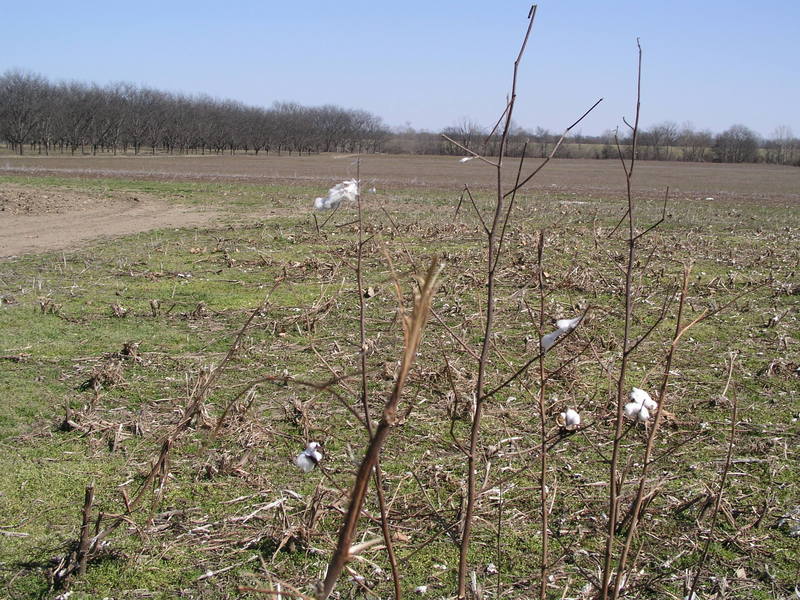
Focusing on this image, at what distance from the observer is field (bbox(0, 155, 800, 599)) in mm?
2756

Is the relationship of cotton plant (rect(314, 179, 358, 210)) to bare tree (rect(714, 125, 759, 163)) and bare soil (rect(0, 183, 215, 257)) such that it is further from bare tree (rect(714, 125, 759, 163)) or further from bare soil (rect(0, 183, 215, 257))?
bare tree (rect(714, 125, 759, 163))

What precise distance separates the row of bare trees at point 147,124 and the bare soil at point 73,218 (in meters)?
42.6

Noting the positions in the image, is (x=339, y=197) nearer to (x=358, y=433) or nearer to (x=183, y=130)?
(x=358, y=433)

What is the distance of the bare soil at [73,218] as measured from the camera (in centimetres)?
1229

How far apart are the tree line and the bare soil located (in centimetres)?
4578

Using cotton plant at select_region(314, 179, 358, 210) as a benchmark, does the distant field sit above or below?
above

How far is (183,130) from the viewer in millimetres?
97312

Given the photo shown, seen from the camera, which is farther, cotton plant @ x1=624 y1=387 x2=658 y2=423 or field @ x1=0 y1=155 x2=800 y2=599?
field @ x1=0 y1=155 x2=800 y2=599

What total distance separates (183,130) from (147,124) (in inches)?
217

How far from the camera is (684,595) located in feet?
8.69

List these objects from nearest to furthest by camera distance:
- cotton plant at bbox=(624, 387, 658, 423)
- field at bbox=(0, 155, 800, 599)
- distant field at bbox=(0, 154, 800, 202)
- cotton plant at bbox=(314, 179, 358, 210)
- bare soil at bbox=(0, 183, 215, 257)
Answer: cotton plant at bbox=(314, 179, 358, 210) < cotton plant at bbox=(624, 387, 658, 423) < field at bbox=(0, 155, 800, 599) < bare soil at bbox=(0, 183, 215, 257) < distant field at bbox=(0, 154, 800, 202)

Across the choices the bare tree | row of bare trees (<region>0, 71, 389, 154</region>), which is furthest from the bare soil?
the bare tree

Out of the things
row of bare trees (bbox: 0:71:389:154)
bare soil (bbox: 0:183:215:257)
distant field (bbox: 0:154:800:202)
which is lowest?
bare soil (bbox: 0:183:215:257)

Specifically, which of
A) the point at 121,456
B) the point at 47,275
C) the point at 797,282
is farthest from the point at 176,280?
the point at 797,282
